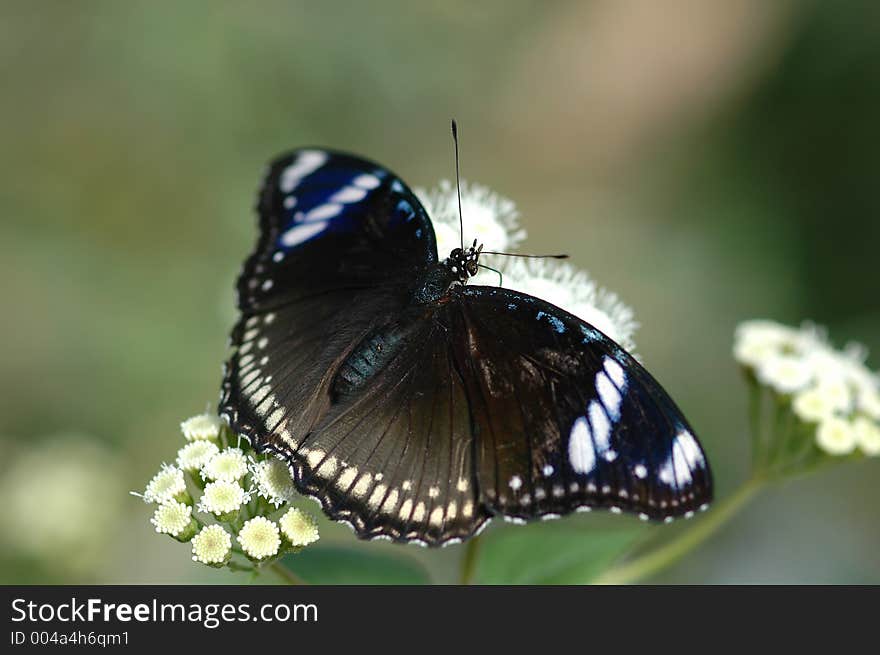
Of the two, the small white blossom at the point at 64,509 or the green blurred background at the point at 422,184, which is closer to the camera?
the small white blossom at the point at 64,509

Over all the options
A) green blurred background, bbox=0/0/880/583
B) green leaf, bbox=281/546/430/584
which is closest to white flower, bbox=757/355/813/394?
green leaf, bbox=281/546/430/584

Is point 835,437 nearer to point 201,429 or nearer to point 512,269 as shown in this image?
point 512,269

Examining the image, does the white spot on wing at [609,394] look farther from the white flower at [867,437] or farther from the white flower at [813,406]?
the white flower at [867,437]

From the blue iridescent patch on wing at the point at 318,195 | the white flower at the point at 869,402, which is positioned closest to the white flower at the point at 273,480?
the blue iridescent patch on wing at the point at 318,195

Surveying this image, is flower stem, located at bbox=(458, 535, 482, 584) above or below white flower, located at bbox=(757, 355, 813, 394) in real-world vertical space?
below

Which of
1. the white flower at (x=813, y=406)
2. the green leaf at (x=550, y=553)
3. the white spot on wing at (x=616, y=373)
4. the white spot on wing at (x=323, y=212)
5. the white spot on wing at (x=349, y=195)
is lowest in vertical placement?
the green leaf at (x=550, y=553)

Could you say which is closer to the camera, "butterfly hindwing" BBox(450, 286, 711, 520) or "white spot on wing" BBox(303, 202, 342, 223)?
"butterfly hindwing" BBox(450, 286, 711, 520)

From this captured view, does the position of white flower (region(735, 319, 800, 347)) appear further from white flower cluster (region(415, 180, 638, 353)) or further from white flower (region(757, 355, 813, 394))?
white flower cluster (region(415, 180, 638, 353))
